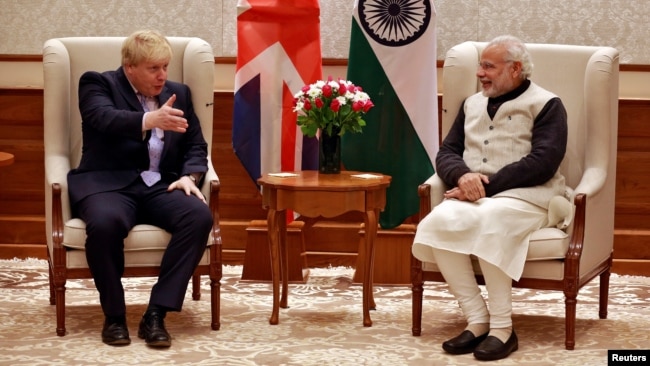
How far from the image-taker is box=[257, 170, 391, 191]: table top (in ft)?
15.1

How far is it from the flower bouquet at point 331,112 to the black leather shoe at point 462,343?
42.3 inches

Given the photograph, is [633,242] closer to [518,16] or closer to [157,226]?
[518,16]

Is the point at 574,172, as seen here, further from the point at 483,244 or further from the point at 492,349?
the point at 492,349

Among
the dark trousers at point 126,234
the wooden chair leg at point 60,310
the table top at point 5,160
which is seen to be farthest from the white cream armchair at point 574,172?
the table top at point 5,160

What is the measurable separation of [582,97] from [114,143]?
2.14m

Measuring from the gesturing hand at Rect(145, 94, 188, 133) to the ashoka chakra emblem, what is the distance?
4.62ft

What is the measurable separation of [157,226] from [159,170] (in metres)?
0.35

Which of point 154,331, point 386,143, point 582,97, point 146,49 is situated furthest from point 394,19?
point 154,331

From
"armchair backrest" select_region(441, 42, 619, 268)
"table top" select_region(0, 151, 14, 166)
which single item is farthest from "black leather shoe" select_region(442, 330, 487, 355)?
"table top" select_region(0, 151, 14, 166)

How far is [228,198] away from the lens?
20.3ft

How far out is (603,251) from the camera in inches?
188

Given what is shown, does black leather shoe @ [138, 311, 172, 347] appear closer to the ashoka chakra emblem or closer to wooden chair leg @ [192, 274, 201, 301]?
wooden chair leg @ [192, 274, 201, 301]

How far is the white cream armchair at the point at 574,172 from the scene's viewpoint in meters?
4.29

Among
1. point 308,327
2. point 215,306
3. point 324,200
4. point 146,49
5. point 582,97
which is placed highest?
point 146,49
